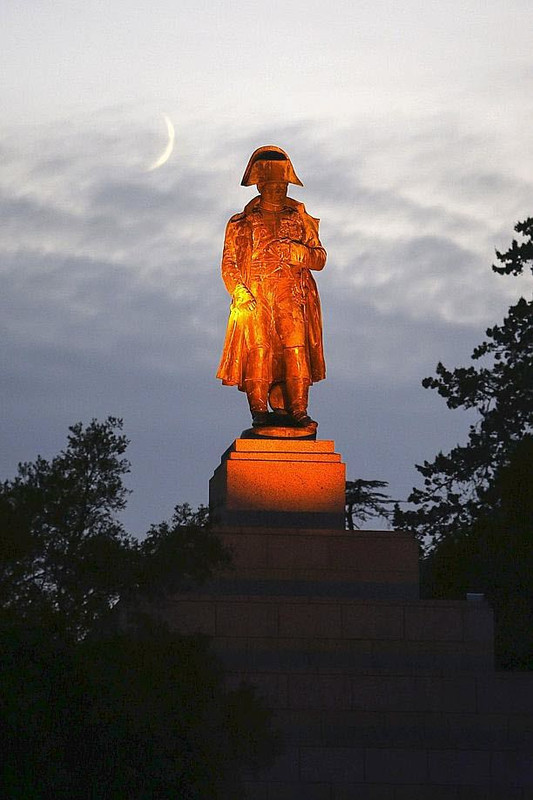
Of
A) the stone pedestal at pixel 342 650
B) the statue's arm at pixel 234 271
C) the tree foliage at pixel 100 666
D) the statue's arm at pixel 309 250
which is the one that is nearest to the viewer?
the tree foliage at pixel 100 666

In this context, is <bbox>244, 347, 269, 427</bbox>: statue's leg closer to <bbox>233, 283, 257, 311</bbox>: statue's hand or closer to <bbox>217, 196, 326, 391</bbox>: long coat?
<bbox>217, 196, 326, 391</bbox>: long coat

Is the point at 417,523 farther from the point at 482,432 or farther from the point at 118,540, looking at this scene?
the point at 118,540

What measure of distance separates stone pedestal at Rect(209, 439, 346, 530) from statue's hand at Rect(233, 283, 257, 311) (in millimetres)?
1749

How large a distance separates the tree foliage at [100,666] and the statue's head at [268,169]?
15.2ft

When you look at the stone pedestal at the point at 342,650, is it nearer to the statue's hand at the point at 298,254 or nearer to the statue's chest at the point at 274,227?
the statue's hand at the point at 298,254

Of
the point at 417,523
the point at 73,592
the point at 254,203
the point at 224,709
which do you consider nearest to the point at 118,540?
the point at 73,592

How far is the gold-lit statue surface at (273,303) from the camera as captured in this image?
65.4ft

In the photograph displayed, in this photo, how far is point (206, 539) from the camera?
16062 mm

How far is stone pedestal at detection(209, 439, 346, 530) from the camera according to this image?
63.0ft

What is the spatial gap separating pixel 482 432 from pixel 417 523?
212 cm

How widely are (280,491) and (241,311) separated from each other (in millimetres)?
2205

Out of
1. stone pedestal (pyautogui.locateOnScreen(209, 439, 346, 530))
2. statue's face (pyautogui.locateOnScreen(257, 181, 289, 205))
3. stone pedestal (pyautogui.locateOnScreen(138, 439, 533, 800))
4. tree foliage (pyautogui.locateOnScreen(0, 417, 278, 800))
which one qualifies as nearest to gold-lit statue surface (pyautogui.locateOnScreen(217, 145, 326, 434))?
statue's face (pyautogui.locateOnScreen(257, 181, 289, 205))

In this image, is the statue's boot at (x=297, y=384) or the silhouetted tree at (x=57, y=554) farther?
the statue's boot at (x=297, y=384)

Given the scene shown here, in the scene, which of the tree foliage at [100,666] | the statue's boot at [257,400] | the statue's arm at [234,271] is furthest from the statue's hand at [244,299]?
the tree foliage at [100,666]
